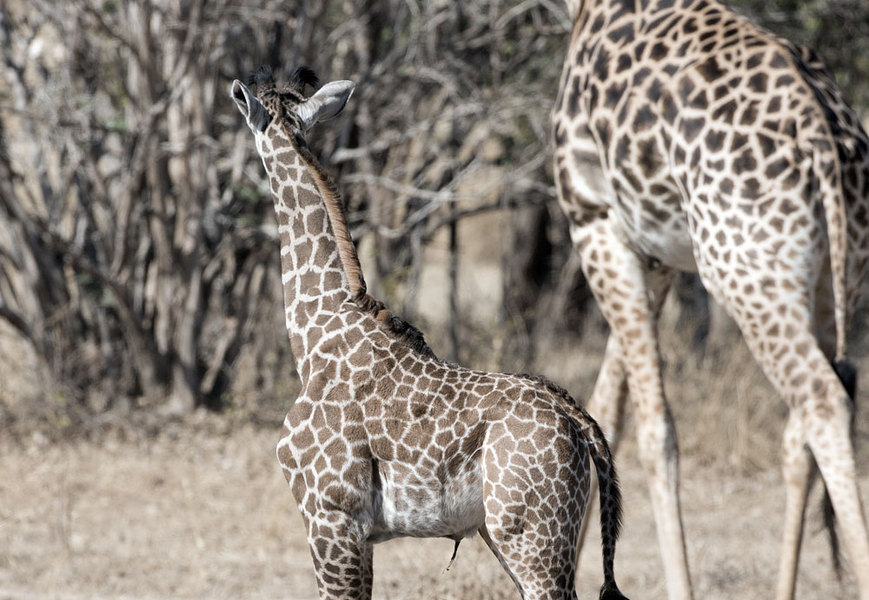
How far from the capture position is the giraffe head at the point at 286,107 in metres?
3.07

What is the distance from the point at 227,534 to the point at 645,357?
252 centimetres

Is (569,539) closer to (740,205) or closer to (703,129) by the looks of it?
(740,205)

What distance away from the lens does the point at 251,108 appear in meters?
3.02

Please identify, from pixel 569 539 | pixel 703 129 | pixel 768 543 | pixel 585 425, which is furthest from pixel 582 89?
pixel 768 543

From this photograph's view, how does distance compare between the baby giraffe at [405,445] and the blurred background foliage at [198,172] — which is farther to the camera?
the blurred background foliage at [198,172]

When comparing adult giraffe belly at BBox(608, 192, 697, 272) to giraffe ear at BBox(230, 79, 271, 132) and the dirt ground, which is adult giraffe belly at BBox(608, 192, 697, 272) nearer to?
the dirt ground

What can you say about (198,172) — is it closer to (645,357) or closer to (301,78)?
(645,357)

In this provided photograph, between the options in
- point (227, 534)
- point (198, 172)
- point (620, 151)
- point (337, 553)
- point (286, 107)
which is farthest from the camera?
point (198, 172)

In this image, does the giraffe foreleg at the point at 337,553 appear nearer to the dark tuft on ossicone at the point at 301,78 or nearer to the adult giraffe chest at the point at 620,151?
the dark tuft on ossicone at the point at 301,78

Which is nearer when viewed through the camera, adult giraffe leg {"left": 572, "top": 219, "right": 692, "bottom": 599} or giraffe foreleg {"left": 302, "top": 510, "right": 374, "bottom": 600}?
giraffe foreleg {"left": 302, "top": 510, "right": 374, "bottom": 600}

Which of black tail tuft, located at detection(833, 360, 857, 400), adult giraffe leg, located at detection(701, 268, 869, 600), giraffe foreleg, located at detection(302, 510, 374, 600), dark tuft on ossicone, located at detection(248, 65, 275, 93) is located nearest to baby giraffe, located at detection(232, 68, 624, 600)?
giraffe foreleg, located at detection(302, 510, 374, 600)

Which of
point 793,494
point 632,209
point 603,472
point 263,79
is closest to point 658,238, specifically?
point 632,209

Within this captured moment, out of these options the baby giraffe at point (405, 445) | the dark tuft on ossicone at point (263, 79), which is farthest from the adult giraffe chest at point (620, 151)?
the dark tuft on ossicone at point (263, 79)

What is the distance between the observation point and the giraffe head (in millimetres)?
3072
